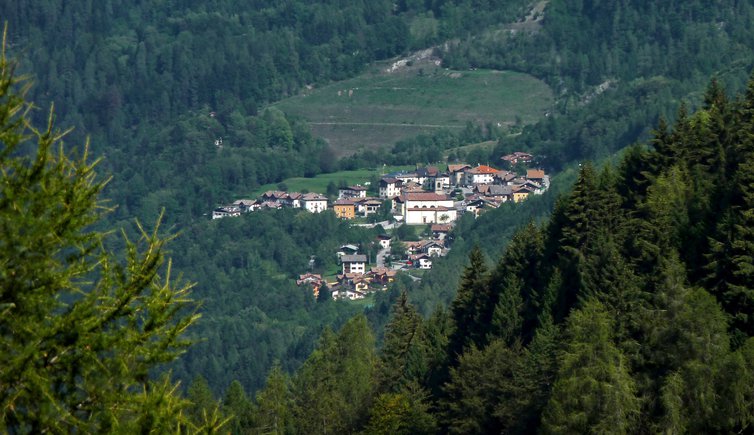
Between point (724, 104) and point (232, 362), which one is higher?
point (724, 104)

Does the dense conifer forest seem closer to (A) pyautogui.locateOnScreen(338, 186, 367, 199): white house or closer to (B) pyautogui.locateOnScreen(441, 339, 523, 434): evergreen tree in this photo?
(B) pyautogui.locateOnScreen(441, 339, 523, 434): evergreen tree

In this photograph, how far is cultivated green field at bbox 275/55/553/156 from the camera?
15888 centimetres

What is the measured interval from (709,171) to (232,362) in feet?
228

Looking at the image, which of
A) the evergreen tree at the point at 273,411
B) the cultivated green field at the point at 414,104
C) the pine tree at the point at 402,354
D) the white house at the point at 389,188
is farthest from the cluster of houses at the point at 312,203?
the pine tree at the point at 402,354

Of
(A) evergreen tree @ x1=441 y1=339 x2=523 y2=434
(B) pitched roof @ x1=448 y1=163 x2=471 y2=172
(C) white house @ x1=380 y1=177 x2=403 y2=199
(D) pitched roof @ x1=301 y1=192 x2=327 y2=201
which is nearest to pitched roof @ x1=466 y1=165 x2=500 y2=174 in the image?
(B) pitched roof @ x1=448 y1=163 x2=471 y2=172

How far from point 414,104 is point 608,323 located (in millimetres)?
139768

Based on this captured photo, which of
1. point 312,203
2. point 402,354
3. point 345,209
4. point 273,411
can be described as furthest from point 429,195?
point 402,354

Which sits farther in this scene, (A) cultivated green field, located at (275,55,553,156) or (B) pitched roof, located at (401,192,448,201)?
(A) cultivated green field, located at (275,55,553,156)

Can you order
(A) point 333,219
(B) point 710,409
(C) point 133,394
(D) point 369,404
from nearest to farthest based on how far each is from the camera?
(C) point 133,394
(B) point 710,409
(D) point 369,404
(A) point 333,219

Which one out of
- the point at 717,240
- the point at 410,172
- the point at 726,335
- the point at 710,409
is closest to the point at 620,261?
the point at 717,240

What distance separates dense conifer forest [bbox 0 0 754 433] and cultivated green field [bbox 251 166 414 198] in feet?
5.23

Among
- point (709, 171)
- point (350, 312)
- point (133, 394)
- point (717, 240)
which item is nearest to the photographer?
point (133, 394)

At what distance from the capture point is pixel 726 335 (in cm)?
2400

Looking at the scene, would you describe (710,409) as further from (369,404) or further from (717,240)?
(369,404)
